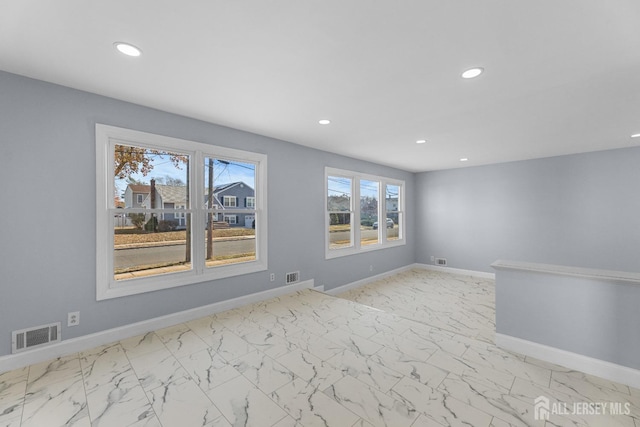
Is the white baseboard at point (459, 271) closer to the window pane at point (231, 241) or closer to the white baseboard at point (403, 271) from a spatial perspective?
the white baseboard at point (403, 271)

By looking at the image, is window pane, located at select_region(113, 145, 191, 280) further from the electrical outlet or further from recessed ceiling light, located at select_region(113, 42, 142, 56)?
recessed ceiling light, located at select_region(113, 42, 142, 56)

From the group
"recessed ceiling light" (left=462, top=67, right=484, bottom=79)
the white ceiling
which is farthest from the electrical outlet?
"recessed ceiling light" (left=462, top=67, right=484, bottom=79)

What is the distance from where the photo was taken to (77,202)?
2498 millimetres

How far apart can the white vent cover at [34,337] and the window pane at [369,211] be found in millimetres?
4744

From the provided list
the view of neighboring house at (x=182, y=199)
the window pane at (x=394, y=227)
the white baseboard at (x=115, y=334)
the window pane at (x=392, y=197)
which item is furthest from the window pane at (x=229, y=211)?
the window pane at (x=394, y=227)

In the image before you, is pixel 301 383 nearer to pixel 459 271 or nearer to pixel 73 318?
pixel 73 318

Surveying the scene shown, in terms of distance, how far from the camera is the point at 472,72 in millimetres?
2168

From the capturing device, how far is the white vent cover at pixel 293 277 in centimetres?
424

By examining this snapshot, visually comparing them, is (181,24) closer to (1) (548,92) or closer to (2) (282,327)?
(2) (282,327)

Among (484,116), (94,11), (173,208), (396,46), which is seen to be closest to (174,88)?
(94,11)

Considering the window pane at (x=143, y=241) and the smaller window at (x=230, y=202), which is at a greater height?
the smaller window at (x=230, y=202)

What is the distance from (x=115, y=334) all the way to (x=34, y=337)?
586 mm

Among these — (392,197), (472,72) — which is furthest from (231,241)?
(392,197)

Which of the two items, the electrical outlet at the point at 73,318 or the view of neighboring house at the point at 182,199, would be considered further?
the view of neighboring house at the point at 182,199
